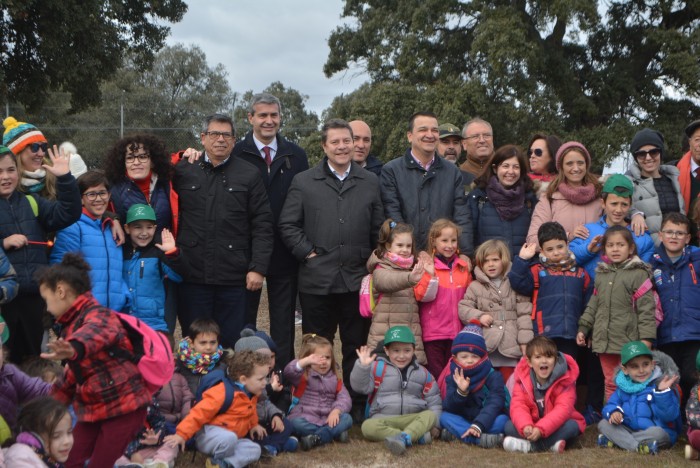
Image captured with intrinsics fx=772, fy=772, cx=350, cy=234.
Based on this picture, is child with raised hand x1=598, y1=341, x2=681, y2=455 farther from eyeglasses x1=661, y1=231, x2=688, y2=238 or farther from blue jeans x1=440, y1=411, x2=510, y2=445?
eyeglasses x1=661, y1=231, x2=688, y2=238

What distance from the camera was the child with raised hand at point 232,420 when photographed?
488 centimetres

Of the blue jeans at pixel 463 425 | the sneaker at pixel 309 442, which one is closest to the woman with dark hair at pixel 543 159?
the blue jeans at pixel 463 425

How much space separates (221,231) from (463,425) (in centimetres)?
234

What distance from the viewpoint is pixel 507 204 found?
6.34 metres

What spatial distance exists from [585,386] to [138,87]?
3588 centimetres

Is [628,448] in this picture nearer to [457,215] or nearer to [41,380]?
[457,215]

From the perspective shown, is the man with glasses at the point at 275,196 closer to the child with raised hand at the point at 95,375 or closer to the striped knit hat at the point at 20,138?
the striped knit hat at the point at 20,138

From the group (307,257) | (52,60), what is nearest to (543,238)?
(307,257)

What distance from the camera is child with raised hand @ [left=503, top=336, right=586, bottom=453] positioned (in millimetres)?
5449

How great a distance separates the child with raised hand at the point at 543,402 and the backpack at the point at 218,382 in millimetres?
1986

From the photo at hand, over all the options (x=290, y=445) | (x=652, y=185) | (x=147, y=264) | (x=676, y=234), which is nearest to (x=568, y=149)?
(x=652, y=185)

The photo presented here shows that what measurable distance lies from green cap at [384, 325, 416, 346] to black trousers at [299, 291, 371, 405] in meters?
0.52

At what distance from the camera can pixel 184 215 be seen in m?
6.02

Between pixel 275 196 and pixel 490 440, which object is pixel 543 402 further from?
pixel 275 196
